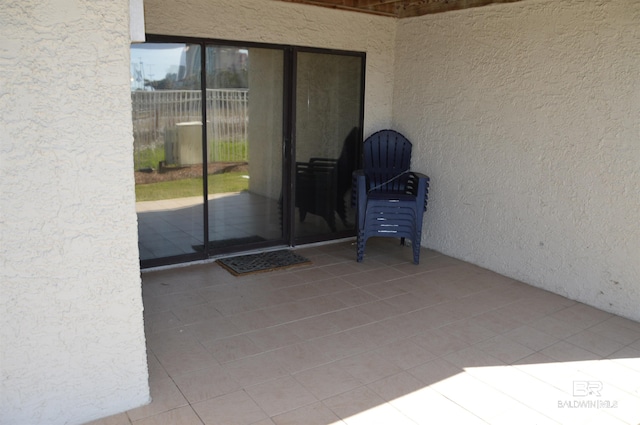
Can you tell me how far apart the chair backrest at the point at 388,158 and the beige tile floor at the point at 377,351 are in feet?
3.64

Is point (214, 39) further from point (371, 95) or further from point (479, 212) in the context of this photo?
point (479, 212)

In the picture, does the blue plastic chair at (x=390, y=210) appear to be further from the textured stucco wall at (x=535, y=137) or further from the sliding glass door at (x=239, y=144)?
the sliding glass door at (x=239, y=144)

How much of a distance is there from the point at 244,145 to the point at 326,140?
996mm

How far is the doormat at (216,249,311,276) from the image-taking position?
486 centimetres

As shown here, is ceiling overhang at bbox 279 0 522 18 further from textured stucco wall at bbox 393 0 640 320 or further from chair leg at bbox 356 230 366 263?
chair leg at bbox 356 230 366 263

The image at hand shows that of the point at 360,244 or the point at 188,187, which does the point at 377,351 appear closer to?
the point at 360,244

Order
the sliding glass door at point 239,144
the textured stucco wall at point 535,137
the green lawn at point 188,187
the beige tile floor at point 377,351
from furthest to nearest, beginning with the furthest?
1. the green lawn at point 188,187
2. the sliding glass door at point 239,144
3. the textured stucco wall at point 535,137
4. the beige tile floor at point 377,351

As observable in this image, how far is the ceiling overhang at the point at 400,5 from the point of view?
197 inches

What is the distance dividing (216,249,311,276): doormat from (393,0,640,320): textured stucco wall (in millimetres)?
1572

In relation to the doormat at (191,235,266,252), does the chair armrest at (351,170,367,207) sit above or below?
above

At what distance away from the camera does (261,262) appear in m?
5.08

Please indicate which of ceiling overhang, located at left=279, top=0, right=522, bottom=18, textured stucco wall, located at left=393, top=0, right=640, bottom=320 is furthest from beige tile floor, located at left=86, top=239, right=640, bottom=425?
ceiling overhang, located at left=279, top=0, right=522, bottom=18

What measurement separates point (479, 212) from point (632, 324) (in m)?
1.65

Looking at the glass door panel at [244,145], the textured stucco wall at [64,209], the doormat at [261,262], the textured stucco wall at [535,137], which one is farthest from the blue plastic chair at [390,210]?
the textured stucco wall at [64,209]
